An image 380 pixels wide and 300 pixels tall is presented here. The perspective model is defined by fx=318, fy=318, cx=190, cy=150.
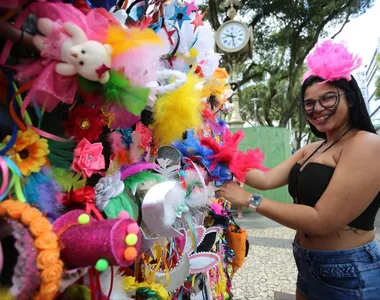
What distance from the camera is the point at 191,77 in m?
0.83

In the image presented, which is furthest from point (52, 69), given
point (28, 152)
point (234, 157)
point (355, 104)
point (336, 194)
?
point (355, 104)

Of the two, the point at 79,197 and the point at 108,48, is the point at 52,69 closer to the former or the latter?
the point at 108,48

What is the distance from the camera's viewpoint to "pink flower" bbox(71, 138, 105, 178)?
1.68ft

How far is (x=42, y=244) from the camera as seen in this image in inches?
14.8

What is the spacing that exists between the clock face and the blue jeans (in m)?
5.63

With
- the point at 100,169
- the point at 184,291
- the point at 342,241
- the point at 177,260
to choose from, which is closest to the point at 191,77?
the point at 100,169

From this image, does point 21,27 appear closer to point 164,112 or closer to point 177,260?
point 164,112

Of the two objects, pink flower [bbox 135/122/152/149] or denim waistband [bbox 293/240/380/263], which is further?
denim waistband [bbox 293/240/380/263]

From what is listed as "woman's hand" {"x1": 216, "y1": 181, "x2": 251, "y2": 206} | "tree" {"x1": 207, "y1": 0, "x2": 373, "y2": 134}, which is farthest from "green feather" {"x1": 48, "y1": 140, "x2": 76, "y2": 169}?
"tree" {"x1": 207, "y1": 0, "x2": 373, "y2": 134}

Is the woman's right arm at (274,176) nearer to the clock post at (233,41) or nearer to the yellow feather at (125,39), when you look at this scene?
the yellow feather at (125,39)

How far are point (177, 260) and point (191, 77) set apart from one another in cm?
49

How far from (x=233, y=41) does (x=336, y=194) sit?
5782mm

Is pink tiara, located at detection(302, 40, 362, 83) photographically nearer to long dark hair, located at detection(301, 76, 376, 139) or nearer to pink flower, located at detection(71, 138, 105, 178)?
long dark hair, located at detection(301, 76, 376, 139)

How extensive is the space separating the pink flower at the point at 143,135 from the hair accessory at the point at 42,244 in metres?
0.32
